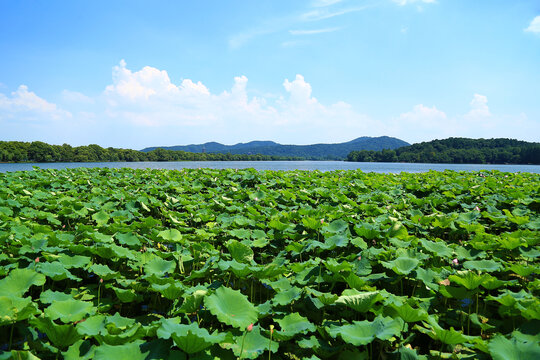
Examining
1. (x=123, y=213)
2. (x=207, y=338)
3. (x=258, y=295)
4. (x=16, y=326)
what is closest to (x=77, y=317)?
(x=16, y=326)

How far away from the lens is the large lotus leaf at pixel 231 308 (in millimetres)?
1815

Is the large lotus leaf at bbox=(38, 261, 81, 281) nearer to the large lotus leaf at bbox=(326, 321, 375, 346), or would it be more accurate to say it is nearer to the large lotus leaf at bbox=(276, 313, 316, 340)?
the large lotus leaf at bbox=(276, 313, 316, 340)

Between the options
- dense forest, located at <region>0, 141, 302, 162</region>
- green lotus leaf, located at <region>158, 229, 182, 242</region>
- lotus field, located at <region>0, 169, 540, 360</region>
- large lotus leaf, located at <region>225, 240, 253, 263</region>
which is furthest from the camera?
dense forest, located at <region>0, 141, 302, 162</region>

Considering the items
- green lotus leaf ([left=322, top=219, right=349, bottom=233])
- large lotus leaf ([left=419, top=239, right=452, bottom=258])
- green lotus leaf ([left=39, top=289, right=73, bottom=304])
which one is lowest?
green lotus leaf ([left=39, top=289, right=73, bottom=304])

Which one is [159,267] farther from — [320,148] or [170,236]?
[320,148]

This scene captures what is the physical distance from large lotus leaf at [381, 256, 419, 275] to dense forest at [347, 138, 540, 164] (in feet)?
179

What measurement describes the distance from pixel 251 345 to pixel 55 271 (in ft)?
6.48

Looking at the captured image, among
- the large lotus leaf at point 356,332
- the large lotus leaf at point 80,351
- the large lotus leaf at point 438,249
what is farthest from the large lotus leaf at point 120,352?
the large lotus leaf at point 438,249

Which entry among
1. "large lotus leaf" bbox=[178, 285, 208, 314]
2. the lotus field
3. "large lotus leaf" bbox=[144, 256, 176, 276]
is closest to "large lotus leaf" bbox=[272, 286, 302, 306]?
the lotus field

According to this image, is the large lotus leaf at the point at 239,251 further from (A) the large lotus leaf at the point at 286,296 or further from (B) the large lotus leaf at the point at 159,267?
(A) the large lotus leaf at the point at 286,296

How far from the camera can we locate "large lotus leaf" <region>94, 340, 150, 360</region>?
1521mm

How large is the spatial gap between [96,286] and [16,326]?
789 millimetres

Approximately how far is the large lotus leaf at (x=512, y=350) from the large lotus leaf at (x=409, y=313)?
0.37 metres

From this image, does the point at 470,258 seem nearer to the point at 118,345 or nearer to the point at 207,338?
the point at 207,338
